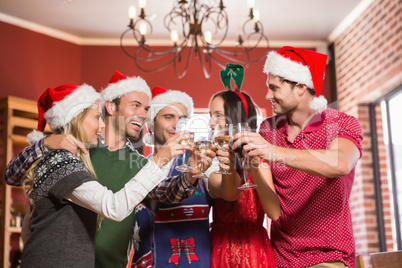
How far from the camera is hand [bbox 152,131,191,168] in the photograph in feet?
6.41

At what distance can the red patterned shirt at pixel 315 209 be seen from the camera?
204 centimetres

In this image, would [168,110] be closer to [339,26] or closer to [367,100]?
[367,100]

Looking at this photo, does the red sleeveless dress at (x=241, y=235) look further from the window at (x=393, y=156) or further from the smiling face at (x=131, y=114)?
the window at (x=393, y=156)

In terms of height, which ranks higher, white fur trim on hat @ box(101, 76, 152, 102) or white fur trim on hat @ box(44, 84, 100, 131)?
white fur trim on hat @ box(101, 76, 152, 102)

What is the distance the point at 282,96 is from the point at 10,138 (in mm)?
3385

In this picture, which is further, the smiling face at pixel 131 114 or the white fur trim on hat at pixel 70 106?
the smiling face at pixel 131 114

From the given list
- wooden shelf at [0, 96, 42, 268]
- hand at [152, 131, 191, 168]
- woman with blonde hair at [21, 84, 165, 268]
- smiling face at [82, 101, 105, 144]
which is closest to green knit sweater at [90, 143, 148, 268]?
smiling face at [82, 101, 105, 144]

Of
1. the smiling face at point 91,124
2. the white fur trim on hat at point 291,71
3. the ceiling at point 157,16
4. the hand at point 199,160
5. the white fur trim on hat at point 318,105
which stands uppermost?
the ceiling at point 157,16

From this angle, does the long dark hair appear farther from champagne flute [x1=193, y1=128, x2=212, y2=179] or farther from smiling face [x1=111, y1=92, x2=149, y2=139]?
smiling face [x1=111, y1=92, x2=149, y2=139]

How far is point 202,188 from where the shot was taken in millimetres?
2430

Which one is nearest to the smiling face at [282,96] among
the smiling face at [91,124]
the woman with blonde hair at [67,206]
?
the woman with blonde hair at [67,206]

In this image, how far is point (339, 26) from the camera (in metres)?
5.78

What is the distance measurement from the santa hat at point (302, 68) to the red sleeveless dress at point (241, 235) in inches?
21.2

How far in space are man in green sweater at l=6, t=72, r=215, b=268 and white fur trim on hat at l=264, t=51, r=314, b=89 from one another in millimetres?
504
